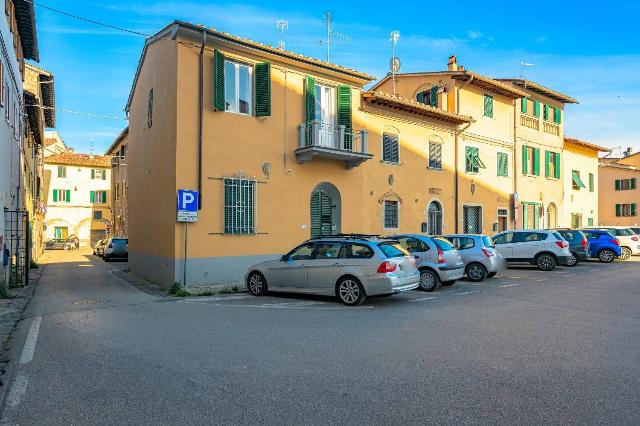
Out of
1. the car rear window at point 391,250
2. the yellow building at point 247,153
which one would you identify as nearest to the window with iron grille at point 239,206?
the yellow building at point 247,153

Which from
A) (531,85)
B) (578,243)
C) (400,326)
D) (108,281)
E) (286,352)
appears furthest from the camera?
(531,85)

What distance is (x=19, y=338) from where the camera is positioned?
7805 mm

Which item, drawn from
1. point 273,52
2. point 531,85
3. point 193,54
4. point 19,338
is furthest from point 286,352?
point 531,85

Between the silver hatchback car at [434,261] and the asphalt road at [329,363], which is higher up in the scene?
the silver hatchback car at [434,261]

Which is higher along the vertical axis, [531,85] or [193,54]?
[531,85]

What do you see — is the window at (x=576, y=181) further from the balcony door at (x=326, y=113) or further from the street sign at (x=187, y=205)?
the street sign at (x=187, y=205)

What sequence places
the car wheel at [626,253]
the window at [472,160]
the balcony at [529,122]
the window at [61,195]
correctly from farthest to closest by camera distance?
the window at [61,195] → the balcony at [529,122] → the car wheel at [626,253] → the window at [472,160]

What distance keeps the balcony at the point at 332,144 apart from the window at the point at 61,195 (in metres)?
48.0

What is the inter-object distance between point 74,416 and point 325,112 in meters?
15.1

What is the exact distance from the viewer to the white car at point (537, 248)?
19.2m

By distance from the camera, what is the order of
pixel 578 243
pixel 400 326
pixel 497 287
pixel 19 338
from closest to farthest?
1. pixel 19 338
2. pixel 400 326
3. pixel 497 287
4. pixel 578 243

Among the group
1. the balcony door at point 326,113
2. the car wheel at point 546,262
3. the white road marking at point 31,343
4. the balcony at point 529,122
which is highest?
the balcony at point 529,122

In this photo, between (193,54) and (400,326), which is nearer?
(400,326)

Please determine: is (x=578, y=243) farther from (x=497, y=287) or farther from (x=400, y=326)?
(x=400, y=326)
